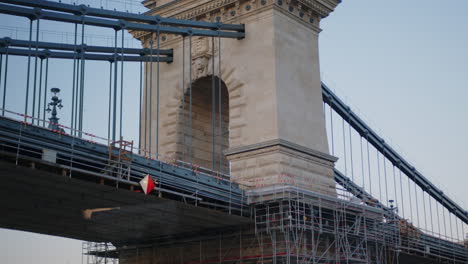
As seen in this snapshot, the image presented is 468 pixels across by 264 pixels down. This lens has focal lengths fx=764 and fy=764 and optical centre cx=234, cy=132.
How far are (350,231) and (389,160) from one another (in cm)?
1707

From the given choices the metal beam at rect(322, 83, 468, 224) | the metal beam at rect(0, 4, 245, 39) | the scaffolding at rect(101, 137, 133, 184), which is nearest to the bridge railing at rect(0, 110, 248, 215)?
the scaffolding at rect(101, 137, 133, 184)

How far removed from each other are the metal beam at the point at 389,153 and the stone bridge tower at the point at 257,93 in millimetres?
4353

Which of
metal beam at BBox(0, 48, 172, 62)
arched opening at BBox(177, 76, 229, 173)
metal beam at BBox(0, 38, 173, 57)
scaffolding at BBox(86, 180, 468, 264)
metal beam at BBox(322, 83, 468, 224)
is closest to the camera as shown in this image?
metal beam at BBox(0, 38, 173, 57)

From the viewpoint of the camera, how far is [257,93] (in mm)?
45188

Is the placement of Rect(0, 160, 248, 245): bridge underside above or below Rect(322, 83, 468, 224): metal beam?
below

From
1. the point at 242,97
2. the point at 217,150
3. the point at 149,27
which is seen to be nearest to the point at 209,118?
the point at 217,150

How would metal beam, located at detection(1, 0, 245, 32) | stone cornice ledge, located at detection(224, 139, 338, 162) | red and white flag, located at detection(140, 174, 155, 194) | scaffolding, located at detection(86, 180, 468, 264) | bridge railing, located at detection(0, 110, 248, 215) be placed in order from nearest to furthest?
bridge railing, located at detection(0, 110, 248, 215) < red and white flag, located at detection(140, 174, 155, 194) < metal beam, located at detection(1, 0, 245, 32) < scaffolding, located at detection(86, 180, 468, 264) < stone cornice ledge, located at detection(224, 139, 338, 162)

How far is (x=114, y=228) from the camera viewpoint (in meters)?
43.2

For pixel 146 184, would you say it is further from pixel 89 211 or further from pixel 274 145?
pixel 274 145

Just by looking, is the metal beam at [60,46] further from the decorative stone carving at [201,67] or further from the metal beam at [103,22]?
the decorative stone carving at [201,67]

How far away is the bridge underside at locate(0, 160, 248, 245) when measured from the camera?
33.4 meters

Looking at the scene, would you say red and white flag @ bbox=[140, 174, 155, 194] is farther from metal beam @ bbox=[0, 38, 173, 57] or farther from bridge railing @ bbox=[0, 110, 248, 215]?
metal beam @ bbox=[0, 38, 173, 57]

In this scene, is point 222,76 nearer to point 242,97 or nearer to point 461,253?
point 242,97

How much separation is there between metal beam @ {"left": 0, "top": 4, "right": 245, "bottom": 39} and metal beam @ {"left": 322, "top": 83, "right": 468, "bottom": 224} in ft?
29.8
